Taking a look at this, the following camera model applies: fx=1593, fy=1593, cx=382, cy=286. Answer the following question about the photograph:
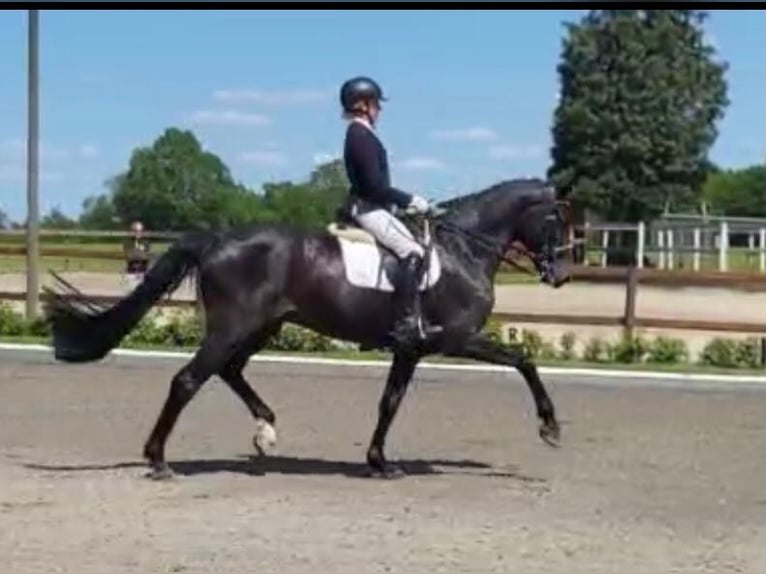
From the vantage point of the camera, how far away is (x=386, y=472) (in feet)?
34.7

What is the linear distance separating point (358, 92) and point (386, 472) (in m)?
2.51

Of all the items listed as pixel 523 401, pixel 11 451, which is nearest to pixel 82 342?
pixel 11 451

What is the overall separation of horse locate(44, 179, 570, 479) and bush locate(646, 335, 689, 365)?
9399 millimetres

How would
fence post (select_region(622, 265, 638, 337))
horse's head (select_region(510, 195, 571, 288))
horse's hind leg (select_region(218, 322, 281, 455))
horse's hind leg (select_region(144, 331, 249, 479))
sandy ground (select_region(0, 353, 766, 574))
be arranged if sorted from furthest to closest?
fence post (select_region(622, 265, 638, 337)) → horse's head (select_region(510, 195, 571, 288)) → horse's hind leg (select_region(218, 322, 281, 455)) → horse's hind leg (select_region(144, 331, 249, 479)) → sandy ground (select_region(0, 353, 766, 574))

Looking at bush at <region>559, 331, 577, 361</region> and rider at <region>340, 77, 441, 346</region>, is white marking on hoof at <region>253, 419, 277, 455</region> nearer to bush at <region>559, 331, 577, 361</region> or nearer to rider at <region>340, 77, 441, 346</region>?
rider at <region>340, 77, 441, 346</region>

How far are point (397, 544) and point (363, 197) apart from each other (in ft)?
10.2

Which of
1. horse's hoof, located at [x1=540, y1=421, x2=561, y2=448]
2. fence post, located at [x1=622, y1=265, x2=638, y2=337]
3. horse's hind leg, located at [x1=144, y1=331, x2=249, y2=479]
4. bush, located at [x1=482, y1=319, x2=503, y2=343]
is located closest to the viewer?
horse's hind leg, located at [x1=144, y1=331, x2=249, y2=479]

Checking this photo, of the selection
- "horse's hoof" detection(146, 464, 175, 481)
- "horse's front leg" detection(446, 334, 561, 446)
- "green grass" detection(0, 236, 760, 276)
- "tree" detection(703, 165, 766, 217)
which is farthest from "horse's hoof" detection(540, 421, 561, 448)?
"tree" detection(703, 165, 766, 217)

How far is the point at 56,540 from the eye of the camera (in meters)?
8.05

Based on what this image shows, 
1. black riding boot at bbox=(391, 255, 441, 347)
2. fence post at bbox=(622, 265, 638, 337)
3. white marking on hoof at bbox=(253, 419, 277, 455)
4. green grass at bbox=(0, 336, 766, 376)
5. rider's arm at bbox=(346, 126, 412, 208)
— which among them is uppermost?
rider's arm at bbox=(346, 126, 412, 208)

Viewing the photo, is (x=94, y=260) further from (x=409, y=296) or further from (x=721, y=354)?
(x=409, y=296)

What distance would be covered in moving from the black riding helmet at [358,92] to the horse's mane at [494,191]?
42.7 inches

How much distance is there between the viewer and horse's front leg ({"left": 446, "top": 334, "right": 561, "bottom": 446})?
35.3ft

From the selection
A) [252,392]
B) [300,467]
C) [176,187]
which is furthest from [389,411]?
[176,187]
